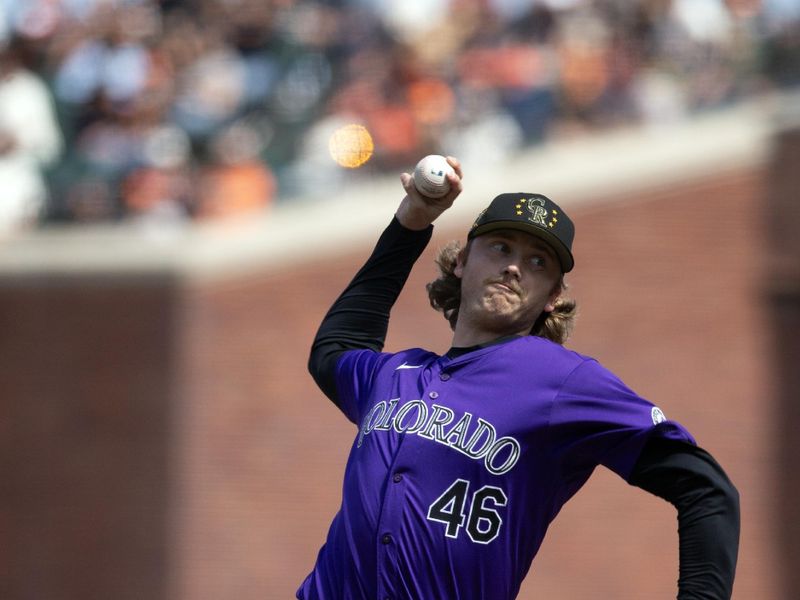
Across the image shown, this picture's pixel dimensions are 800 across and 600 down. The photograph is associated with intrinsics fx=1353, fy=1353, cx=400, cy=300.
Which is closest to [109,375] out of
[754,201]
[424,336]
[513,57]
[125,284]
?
[125,284]

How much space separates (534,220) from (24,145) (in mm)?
8462

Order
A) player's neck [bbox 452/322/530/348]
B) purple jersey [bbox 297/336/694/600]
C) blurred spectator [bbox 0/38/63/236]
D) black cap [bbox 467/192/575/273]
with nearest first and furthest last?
purple jersey [bbox 297/336/694/600]
black cap [bbox 467/192/575/273]
player's neck [bbox 452/322/530/348]
blurred spectator [bbox 0/38/63/236]

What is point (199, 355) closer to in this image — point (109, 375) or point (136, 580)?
point (109, 375)

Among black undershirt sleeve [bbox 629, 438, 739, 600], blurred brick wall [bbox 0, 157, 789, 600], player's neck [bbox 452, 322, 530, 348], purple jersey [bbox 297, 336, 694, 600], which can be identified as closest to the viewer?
black undershirt sleeve [bbox 629, 438, 739, 600]

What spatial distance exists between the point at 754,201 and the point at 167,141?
5210 millimetres

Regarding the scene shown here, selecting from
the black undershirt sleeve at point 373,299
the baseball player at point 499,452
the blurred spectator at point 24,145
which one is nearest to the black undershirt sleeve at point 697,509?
the baseball player at point 499,452

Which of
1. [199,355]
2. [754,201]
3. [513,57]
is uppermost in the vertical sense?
[513,57]

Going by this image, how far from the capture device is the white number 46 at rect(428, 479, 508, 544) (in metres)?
3.47

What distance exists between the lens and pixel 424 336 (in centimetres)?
1178

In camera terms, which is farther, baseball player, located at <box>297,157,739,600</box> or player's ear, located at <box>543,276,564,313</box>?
player's ear, located at <box>543,276,564,313</box>

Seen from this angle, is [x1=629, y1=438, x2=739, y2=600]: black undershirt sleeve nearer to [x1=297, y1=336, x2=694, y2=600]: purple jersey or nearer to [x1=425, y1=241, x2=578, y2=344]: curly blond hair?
[x1=297, y1=336, x2=694, y2=600]: purple jersey

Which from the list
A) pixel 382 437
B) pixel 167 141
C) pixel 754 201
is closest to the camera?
pixel 382 437

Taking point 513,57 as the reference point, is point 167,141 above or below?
below

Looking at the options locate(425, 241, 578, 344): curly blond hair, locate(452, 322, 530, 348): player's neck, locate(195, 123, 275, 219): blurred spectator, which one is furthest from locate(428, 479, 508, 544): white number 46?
locate(195, 123, 275, 219): blurred spectator
